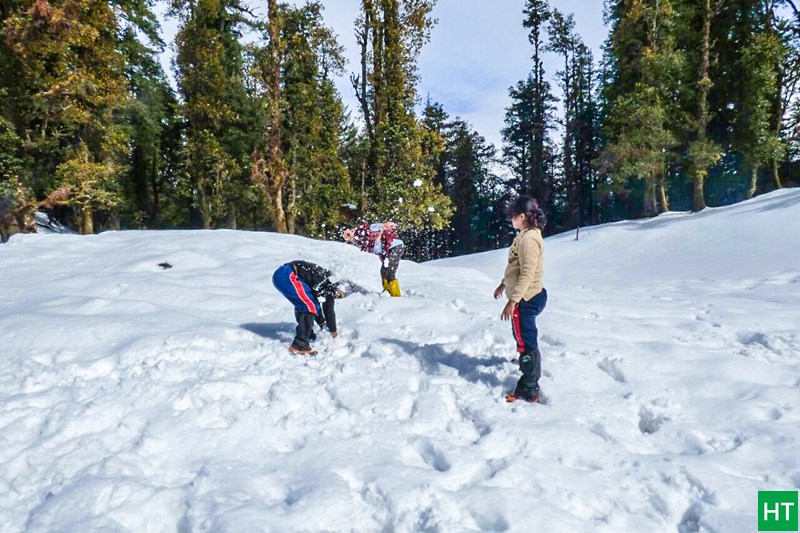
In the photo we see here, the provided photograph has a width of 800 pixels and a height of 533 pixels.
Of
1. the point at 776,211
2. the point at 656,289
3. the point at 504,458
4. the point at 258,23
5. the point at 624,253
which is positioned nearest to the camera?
the point at 504,458

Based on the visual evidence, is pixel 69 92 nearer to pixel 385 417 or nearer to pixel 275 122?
pixel 275 122

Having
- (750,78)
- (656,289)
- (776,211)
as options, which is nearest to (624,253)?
(776,211)

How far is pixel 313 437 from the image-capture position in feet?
12.6

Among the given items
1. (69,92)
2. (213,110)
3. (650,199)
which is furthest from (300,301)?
(650,199)

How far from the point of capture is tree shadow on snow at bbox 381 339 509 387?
16.4 feet

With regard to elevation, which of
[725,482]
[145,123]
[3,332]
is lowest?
[725,482]

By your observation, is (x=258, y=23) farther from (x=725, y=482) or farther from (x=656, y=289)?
(x=725, y=482)

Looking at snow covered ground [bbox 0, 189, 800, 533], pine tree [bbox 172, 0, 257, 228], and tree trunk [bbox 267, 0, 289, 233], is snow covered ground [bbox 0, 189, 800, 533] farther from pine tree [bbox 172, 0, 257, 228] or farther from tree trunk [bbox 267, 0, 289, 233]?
pine tree [bbox 172, 0, 257, 228]

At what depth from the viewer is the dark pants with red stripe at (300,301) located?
5758 millimetres

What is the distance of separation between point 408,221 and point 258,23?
11824 mm

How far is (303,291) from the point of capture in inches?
231

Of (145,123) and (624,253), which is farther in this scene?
(145,123)

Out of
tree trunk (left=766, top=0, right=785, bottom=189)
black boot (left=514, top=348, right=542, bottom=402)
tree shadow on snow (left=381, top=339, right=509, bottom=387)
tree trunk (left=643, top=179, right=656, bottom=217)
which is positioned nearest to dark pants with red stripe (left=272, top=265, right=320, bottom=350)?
tree shadow on snow (left=381, top=339, right=509, bottom=387)

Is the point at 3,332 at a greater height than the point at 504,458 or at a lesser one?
greater
